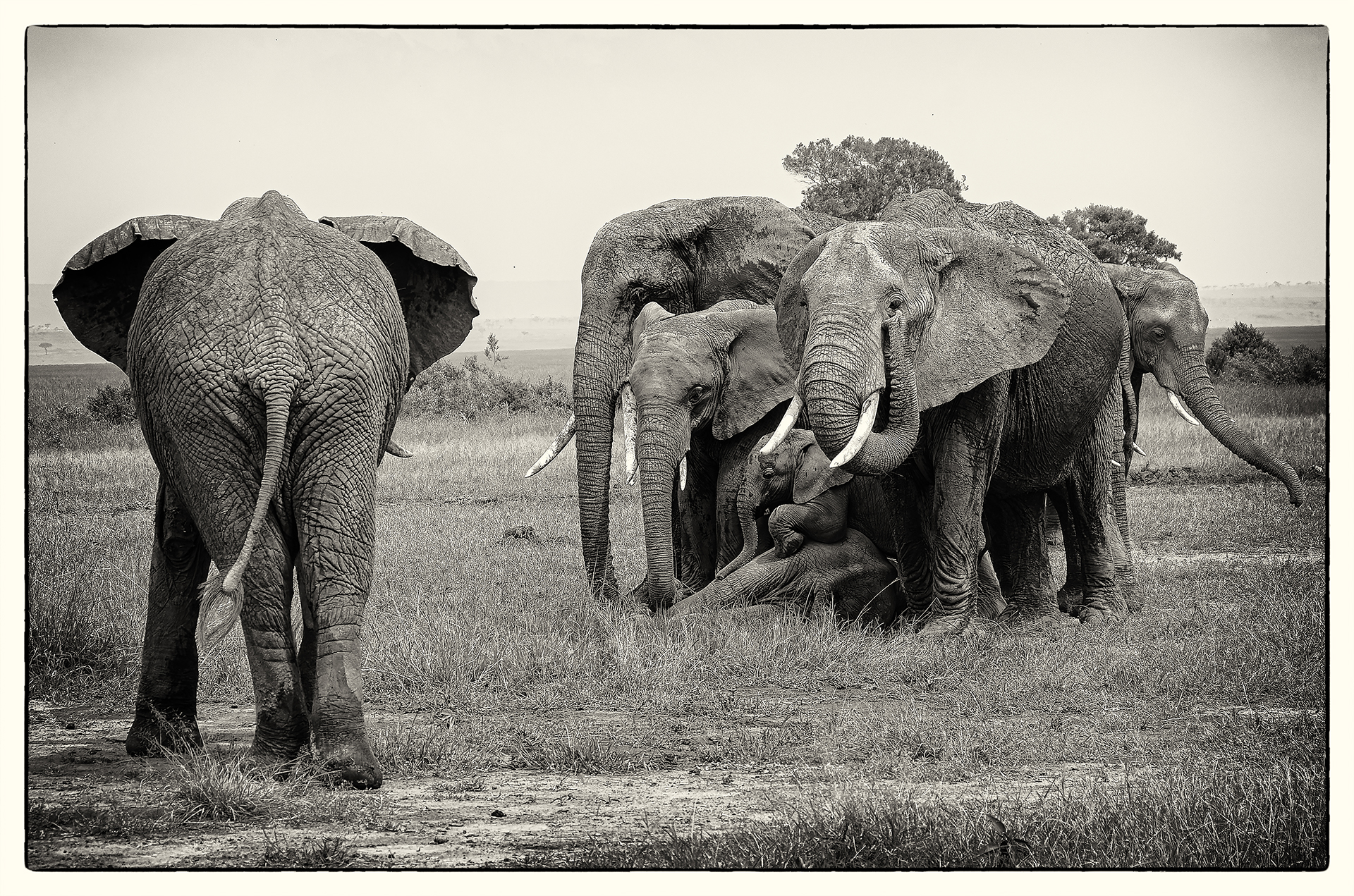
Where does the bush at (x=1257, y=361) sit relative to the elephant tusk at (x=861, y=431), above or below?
above

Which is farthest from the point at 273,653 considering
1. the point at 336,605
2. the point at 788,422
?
the point at 788,422

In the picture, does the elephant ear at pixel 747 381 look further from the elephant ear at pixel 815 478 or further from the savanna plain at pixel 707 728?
the savanna plain at pixel 707 728

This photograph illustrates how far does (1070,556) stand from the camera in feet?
34.8

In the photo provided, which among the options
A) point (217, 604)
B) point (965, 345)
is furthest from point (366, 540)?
point (965, 345)

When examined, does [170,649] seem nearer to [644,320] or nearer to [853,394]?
[853,394]

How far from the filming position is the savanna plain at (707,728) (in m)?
5.46

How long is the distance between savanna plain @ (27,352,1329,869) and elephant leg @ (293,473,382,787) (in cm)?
12

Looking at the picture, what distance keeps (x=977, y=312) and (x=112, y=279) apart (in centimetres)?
424

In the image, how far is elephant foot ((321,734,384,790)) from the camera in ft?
19.0

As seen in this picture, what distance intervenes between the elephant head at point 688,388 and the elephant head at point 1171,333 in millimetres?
3036

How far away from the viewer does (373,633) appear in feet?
29.7

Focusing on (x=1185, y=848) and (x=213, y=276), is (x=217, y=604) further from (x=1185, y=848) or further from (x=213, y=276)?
(x=1185, y=848)

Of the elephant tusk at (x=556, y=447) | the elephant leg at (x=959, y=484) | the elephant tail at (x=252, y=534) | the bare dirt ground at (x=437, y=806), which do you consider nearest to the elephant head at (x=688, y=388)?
the elephant tusk at (x=556, y=447)

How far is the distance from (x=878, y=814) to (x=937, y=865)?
0.27 metres
